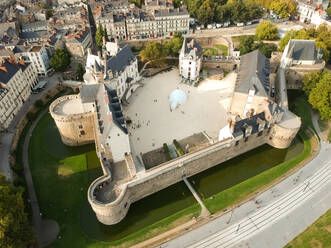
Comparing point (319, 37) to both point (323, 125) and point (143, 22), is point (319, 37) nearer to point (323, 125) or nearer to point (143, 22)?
point (323, 125)

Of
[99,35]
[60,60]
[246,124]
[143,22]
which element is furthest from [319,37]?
[60,60]

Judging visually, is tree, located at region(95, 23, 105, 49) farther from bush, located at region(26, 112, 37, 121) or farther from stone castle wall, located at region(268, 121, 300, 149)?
stone castle wall, located at region(268, 121, 300, 149)

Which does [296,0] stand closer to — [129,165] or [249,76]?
[249,76]

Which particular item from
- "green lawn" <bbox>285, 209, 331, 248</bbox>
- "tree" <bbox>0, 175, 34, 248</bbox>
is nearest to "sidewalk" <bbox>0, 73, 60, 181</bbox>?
"tree" <bbox>0, 175, 34, 248</bbox>

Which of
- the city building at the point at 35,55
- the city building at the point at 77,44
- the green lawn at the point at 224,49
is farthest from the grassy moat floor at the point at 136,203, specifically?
the green lawn at the point at 224,49

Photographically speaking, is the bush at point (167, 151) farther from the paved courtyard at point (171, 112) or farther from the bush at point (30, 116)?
the bush at point (30, 116)
